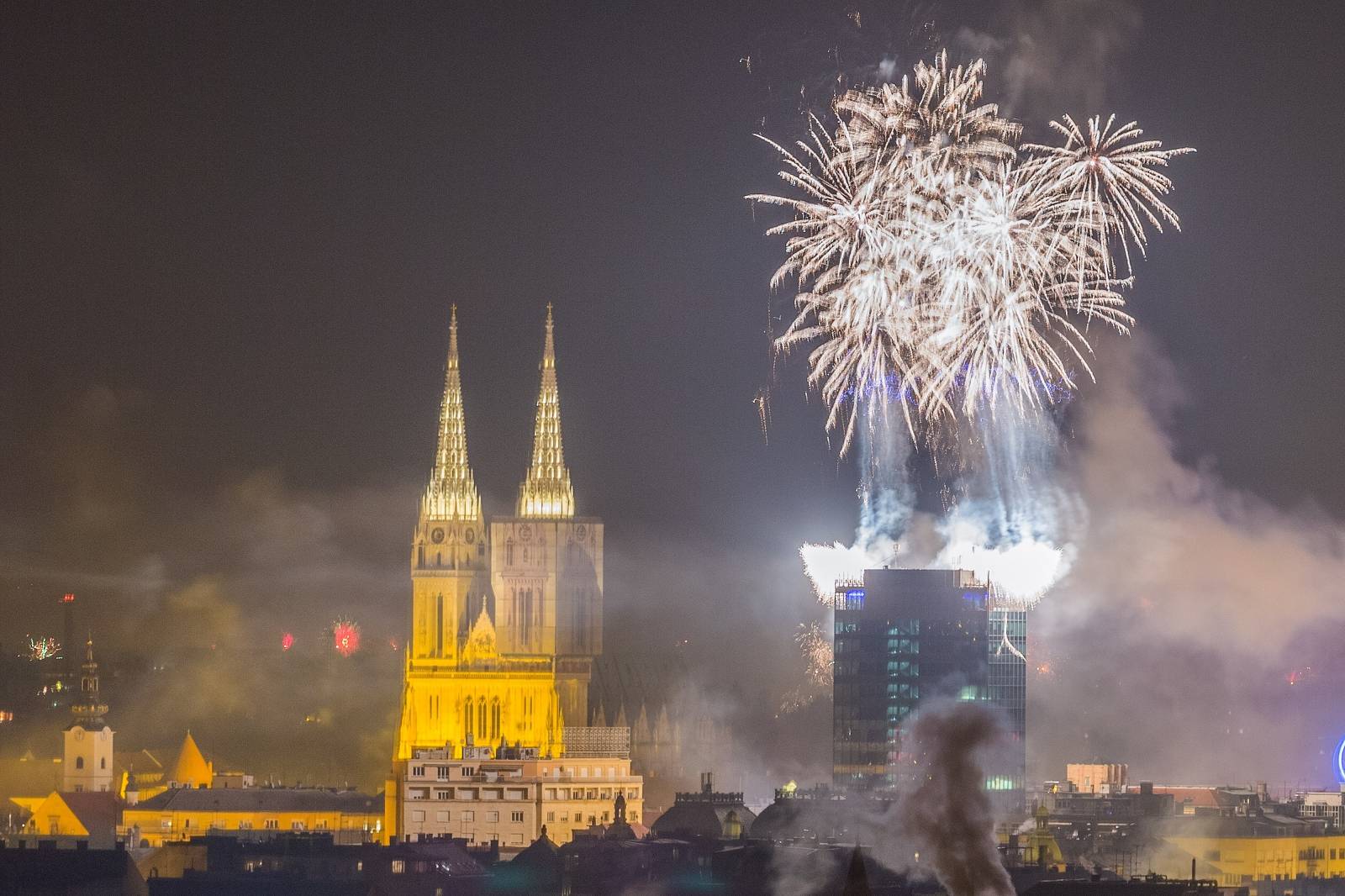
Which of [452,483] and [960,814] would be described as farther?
[452,483]

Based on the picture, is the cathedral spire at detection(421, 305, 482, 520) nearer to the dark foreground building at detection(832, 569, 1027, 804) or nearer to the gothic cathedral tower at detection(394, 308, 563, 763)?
the gothic cathedral tower at detection(394, 308, 563, 763)

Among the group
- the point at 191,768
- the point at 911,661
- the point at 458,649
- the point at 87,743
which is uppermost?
the point at 458,649

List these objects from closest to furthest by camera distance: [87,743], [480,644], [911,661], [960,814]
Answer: [960,814] → [911,661] → [480,644] → [87,743]

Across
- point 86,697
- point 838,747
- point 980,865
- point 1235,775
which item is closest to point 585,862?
point 838,747

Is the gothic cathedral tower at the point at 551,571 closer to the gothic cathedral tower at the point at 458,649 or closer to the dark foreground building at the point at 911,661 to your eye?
the gothic cathedral tower at the point at 458,649

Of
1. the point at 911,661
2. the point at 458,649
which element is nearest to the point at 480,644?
the point at 458,649

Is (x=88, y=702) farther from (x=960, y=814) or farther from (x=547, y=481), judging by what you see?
(x=960, y=814)

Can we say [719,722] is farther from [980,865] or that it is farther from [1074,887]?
[980,865]
